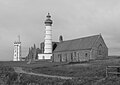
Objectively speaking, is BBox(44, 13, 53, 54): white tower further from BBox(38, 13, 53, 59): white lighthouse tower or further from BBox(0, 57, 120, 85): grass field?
BBox(0, 57, 120, 85): grass field

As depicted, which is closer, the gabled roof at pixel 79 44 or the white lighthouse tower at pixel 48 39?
the gabled roof at pixel 79 44

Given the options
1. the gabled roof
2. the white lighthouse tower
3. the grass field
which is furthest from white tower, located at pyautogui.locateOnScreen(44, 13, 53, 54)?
the grass field

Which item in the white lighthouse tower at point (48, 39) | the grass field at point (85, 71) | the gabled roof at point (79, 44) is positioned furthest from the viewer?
the white lighthouse tower at point (48, 39)

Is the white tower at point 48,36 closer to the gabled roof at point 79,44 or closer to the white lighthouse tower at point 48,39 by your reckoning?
the white lighthouse tower at point 48,39

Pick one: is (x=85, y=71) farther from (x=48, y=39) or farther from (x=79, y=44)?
(x=48, y=39)

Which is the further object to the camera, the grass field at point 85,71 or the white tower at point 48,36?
the white tower at point 48,36

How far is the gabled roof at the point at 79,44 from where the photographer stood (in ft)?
213

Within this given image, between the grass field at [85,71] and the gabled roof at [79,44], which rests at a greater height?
the gabled roof at [79,44]

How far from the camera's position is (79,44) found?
70688 millimetres

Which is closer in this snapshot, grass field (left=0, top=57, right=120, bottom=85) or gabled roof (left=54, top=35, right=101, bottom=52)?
grass field (left=0, top=57, right=120, bottom=85)

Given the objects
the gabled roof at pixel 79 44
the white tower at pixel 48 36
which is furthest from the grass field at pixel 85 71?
the white tower at pixel 48 36

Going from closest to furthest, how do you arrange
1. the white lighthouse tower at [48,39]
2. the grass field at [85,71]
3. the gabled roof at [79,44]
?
the grass field at [85,71] → the gabled roof at [79,44] → the white lighthouse tower at [48,39]

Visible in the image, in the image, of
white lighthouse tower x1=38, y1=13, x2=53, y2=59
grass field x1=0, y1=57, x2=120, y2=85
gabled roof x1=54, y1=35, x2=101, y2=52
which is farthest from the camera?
white lighthouse tower x1=38, y1=13, x2=53, y2=59

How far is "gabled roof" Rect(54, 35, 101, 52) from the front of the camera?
65050 mm
